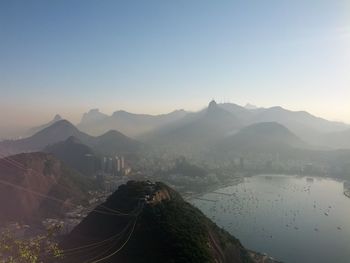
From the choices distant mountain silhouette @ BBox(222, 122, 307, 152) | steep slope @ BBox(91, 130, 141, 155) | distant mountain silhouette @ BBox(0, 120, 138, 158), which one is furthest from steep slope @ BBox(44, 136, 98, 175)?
distant mountain silhouette @ BBox(222, 122, 307, 152)

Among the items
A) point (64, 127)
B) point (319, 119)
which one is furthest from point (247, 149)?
point (319, 119)

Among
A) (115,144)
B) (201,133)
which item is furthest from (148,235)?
(201,133)

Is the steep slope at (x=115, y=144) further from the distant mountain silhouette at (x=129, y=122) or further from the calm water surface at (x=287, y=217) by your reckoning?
the distant mountain silhouette at (x=129, y=122)

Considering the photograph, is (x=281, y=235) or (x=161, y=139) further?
(x=161, y=139)

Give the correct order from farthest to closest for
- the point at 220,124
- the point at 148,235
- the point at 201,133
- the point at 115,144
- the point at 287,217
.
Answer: the point at 220,124 → the point at 201,133 → the point at 115,144 → the point at 287,217 → the point at 148,235

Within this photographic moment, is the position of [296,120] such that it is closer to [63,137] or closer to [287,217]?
[63,137]

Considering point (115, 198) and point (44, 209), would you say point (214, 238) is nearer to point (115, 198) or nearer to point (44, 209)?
point (115, 198)

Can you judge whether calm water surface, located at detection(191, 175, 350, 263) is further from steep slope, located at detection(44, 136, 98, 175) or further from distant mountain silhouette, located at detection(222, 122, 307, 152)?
distant mountain silhouette, located at detection(222, 122, 307, 152)
